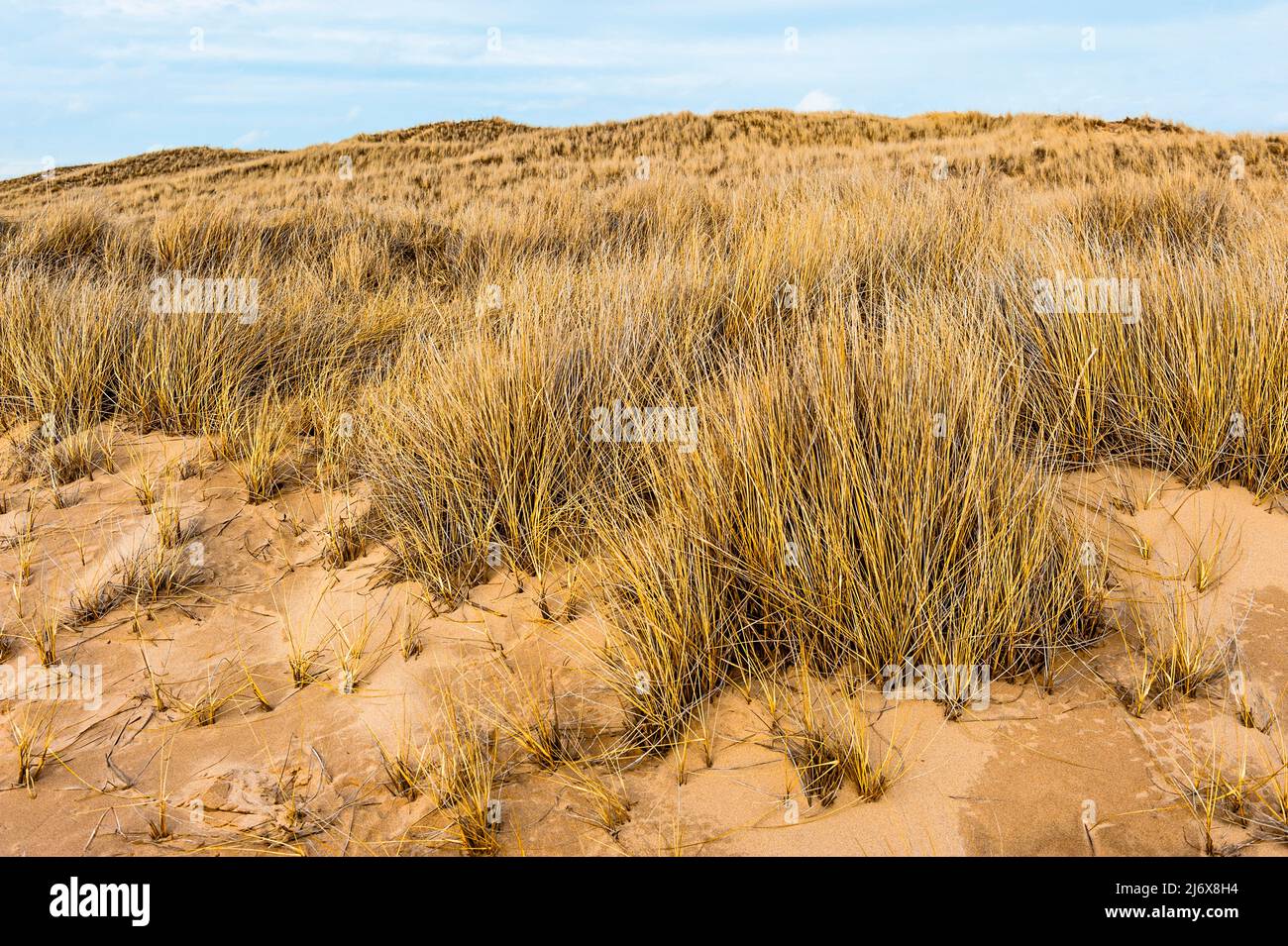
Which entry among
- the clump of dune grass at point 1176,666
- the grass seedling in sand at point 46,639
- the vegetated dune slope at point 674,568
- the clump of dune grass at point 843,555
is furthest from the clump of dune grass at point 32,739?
the clump of dune grass at point 1176,666

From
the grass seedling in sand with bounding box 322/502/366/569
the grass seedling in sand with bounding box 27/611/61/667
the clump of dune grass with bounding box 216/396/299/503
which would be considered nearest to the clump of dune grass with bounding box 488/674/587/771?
the grass seedling in sand with bounding box 322/502/366/569

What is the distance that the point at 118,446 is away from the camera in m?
4.04

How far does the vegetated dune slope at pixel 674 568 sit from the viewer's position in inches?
78.7

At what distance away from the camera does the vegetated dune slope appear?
2.00 metres

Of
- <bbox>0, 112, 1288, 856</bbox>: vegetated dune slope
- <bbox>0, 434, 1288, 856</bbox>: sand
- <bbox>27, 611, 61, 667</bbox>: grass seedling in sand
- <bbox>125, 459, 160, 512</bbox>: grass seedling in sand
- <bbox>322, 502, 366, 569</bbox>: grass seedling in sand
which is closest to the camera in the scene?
<bbox>0, 434, 1288, 856</bbox>: sand

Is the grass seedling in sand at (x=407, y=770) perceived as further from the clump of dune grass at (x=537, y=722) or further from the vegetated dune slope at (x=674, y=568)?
the clump of dune grass at (x=537, y=722)

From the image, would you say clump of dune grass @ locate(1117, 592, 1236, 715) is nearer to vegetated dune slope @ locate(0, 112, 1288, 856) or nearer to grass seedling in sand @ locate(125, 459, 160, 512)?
vegetated dune slope @ locate(0, 112, 1288, 856)

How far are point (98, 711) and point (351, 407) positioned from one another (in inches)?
79.2

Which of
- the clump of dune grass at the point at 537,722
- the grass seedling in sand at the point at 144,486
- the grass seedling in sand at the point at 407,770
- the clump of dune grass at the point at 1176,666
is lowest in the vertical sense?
the grass seedling in sand at the point at 407,770

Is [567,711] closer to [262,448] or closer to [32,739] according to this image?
[32,739]

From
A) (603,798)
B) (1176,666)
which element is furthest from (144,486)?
(1176,666)

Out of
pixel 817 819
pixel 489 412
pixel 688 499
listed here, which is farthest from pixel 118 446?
pixel 817 819

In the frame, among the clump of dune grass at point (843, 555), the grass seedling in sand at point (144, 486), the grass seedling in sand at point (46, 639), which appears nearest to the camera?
the clump of dune grass at point (843, 555)

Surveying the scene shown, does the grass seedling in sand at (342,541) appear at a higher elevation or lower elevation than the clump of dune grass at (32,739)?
higher
